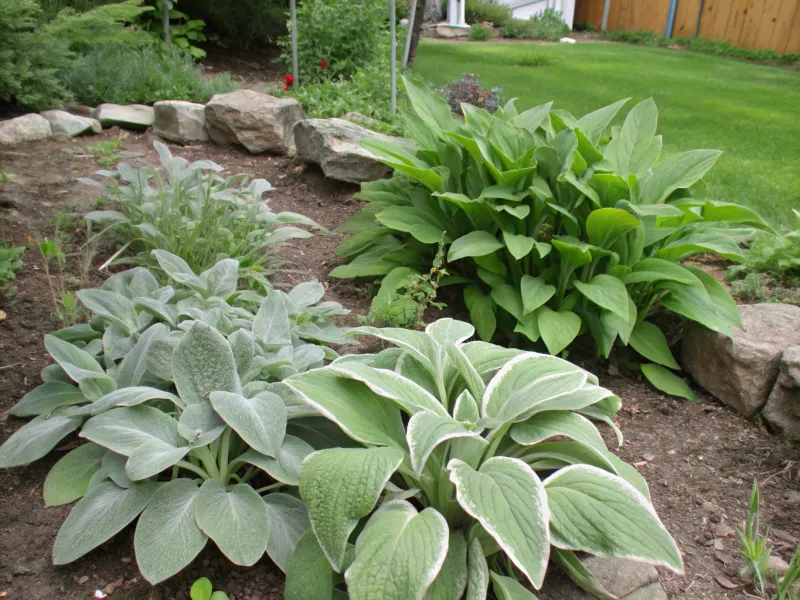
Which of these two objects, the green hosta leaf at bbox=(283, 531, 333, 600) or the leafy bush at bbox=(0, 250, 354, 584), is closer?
the green hosta leaf at bbox=(283, 531, 333, 600)

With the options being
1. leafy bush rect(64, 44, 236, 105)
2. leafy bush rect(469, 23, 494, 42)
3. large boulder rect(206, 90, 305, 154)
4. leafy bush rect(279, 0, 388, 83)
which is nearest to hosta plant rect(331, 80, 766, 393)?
large boulder rect(206, 90, 305, 154)

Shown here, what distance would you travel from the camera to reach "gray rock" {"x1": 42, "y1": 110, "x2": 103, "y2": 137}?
478cm

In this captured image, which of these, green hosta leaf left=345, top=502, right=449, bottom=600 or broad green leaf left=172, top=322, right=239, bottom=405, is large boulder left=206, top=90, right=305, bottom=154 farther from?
green hosta leaf left=345, top=502, right=449, bottom=600

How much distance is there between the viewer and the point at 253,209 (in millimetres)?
3242

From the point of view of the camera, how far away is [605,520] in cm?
153

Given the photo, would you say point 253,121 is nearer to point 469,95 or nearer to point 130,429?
point 469,95

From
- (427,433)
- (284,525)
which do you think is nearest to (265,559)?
(284,525)

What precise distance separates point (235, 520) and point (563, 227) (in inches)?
80.0

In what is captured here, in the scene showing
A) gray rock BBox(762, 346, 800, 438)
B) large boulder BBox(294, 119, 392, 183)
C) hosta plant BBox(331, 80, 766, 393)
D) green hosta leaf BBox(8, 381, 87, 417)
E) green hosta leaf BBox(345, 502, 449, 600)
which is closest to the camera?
green hosta leaf BBox(345, 502, 449, 600)

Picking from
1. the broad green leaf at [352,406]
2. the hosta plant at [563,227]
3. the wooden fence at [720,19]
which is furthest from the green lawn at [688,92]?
the broad green leaf at [352,406]

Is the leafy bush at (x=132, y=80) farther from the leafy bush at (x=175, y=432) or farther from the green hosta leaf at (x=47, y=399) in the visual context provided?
the green hosta leaf at (x=47, y=399)

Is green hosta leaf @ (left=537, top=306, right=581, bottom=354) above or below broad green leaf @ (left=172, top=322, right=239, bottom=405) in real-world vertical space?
below

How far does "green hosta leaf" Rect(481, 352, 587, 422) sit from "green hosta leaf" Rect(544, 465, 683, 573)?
0.64 feet

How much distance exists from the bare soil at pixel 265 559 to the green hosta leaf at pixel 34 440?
12 centimetres
